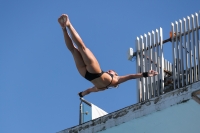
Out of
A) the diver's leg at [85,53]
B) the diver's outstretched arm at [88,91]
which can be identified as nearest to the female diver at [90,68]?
the diver's leg at [85,53]

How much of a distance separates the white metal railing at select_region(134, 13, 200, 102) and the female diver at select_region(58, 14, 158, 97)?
123 centimetres

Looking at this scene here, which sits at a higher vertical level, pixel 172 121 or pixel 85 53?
pixel 85 53

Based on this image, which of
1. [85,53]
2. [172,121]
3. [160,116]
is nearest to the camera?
[172,121]

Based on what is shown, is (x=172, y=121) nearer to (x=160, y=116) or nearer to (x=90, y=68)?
(x=160, y=116)

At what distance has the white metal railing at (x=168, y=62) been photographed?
1281 cm

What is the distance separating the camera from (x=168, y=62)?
45.2 feet

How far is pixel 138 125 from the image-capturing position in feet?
38.4

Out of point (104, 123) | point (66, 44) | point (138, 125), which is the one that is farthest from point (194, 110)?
point (66, 44)

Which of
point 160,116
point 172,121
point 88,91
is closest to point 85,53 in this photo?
point 88,91

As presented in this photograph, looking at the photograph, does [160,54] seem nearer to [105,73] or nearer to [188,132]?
[105,73]

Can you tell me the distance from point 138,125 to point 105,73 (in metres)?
1.23

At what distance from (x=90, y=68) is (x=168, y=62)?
8.21 feet

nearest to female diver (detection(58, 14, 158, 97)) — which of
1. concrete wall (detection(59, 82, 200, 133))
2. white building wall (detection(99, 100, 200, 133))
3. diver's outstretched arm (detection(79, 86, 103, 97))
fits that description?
diver's outstretched arm (detection(79, 86, 103, 97))

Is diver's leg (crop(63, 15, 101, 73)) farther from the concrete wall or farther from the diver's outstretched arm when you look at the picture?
the concrete wall
